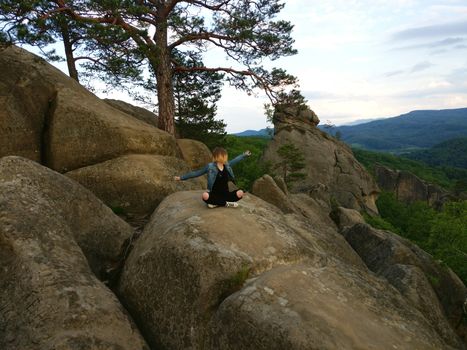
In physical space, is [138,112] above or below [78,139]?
above

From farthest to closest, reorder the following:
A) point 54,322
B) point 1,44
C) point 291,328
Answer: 1. point 1,44
2. point 54,322
3. point 291,328

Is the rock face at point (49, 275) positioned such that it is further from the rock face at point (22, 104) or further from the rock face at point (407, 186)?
the rock face at point (407, 186)

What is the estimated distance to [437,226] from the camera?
33312 mm

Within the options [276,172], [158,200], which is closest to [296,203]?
[158,200]

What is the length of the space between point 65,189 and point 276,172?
3938cm

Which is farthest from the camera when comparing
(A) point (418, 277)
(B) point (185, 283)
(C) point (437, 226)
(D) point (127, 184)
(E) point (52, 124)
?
(C) point (437, 226)

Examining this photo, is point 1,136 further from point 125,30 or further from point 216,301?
point 216,301

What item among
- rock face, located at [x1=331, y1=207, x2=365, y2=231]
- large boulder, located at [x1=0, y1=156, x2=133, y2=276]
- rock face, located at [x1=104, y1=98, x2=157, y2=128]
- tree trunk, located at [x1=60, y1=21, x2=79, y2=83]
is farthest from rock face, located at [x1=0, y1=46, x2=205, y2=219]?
rock face, located at [x1=331, y1=207, x2=365, y2=231]

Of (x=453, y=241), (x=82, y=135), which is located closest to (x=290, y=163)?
(x=453, y=241)

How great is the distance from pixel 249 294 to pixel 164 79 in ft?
59.0

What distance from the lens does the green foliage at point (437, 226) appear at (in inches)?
1112

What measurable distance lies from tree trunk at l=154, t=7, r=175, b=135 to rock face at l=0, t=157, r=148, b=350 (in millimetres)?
12588

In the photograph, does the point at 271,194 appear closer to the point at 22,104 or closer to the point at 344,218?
the point at 344,218

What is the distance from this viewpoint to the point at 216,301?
6891 millimetres
